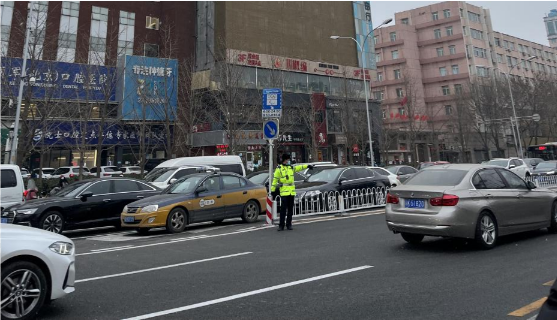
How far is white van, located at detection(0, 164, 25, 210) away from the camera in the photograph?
35.1 ft

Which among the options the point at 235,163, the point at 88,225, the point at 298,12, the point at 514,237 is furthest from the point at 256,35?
the point at 514,237

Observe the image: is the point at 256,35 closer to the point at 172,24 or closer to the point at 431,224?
the point at 172,24

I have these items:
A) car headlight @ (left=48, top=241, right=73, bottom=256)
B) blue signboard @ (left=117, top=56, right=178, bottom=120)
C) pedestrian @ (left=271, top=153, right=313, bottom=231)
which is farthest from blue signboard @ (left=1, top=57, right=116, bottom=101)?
car headlight @ (left=48, top=241, right=73, bottom=256)

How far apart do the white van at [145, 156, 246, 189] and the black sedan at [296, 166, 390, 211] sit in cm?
498

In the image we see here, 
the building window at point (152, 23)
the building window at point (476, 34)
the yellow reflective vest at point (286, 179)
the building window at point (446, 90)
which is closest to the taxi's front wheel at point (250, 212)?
the yellow reflective vest at point (286, 179)

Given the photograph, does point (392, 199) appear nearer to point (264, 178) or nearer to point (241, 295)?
point (241, 295)

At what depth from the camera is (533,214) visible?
7.35 m

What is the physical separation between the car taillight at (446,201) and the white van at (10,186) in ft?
36.6

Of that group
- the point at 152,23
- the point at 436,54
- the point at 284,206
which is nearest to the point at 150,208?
the point at 284,206

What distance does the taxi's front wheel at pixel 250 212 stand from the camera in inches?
465

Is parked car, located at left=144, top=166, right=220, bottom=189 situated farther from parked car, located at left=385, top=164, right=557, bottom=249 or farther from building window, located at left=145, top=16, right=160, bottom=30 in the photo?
building window, located at left=145, top=16, right=160, bottom=30

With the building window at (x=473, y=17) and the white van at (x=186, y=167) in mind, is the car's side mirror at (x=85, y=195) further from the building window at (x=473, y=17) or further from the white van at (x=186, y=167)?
the building window at (x=473, y=17)

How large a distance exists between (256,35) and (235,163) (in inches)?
1091

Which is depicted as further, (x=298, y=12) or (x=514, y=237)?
(x=298, y=12)
